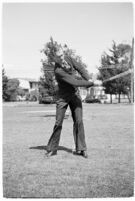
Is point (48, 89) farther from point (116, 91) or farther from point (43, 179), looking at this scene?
point (116, 91)

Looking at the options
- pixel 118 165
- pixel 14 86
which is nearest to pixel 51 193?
pixel 118 165

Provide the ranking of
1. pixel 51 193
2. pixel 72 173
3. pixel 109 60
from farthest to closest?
pixel 109 60, pixel 72 173, pixel 51 193

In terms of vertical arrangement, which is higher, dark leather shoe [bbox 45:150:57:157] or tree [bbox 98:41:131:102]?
tree [bbox 98:41:131:102]

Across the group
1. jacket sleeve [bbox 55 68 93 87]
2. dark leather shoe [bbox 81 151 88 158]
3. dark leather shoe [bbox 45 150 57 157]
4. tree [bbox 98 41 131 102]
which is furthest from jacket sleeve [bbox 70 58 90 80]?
tree [bbox 98 41 131 102]

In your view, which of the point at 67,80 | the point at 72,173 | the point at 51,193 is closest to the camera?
the point at 51,193

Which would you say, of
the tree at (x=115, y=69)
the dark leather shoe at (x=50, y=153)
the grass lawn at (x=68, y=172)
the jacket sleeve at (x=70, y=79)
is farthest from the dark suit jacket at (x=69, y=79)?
the tree at (x=115, y=69)

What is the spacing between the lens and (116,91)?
51125 mm

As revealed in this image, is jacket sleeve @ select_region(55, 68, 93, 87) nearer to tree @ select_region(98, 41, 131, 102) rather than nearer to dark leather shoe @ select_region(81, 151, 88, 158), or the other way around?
dark leather shoe @ select_region(81, 151, 88, 158)

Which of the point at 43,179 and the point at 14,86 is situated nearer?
the point at 43,179

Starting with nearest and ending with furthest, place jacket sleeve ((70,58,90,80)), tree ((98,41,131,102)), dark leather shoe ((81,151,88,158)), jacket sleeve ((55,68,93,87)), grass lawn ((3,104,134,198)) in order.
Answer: grass lawn ((3,104,134,198)) < jacket sleeve ((55,68,93,87)) < jacket sleeve ((70,58,90,80)) < dark leather shoe ((81,151,88,158)) < tree ((98,41,131,102))

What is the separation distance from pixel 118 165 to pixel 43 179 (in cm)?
156

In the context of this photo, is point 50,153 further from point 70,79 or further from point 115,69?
point 115,69

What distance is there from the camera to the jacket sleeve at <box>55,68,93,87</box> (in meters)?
6.63

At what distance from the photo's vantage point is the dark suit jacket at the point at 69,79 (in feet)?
22.0
